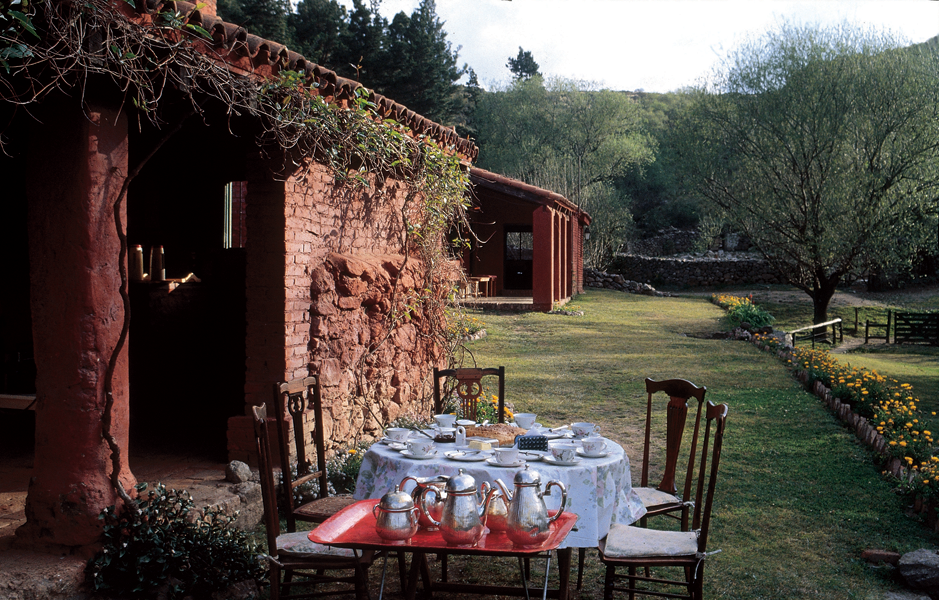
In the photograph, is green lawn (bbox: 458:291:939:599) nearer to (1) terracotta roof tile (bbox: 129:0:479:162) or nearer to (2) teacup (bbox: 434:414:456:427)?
(2) teacup (bbox: 434:414:456:427)

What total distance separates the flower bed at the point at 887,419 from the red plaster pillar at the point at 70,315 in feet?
17.9

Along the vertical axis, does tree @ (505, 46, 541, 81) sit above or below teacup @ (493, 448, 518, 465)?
above

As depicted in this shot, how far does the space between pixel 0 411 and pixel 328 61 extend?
739 inches

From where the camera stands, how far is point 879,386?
8.29 metres

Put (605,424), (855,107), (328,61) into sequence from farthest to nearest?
(328,61)
(855,107)
(605,424)

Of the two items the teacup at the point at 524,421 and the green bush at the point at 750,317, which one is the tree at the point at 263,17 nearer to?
the green bush at the point at 750,317

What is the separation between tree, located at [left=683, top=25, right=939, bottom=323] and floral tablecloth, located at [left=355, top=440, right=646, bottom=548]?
14538mm

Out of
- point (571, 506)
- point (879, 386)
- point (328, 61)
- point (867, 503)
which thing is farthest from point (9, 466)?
point (328, 61)

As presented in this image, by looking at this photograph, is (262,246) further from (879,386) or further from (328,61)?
(328,61)

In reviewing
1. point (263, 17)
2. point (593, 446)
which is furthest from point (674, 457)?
point (263, 17)

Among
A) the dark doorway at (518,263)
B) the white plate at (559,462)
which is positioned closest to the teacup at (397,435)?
the white plate at (559,462)

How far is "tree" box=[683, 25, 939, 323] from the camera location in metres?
15.8

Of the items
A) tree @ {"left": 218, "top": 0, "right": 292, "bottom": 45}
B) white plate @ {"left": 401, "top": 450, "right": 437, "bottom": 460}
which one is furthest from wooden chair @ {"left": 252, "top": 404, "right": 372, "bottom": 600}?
tree @ {"left": 218, "top": 0, "right": 292, "bottom": 45}

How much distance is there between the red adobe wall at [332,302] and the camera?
5.22 meters
